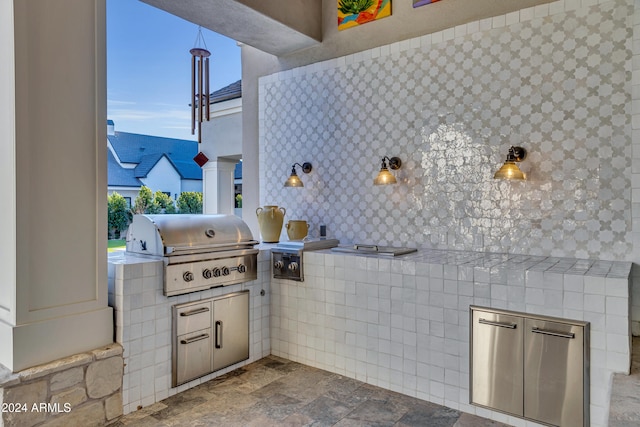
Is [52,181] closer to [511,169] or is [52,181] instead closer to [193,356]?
[193,356]

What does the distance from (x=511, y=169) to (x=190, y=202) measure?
145 inches

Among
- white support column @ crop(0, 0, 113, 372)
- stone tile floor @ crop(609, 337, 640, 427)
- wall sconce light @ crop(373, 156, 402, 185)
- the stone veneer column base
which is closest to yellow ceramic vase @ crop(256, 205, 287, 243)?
wall sconce light @ crop(373, 156, 402, 185)

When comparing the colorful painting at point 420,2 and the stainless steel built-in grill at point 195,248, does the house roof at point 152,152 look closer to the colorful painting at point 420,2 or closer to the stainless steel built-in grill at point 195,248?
the stainless steel built-in grill at point 195,248

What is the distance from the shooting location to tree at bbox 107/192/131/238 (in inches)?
142

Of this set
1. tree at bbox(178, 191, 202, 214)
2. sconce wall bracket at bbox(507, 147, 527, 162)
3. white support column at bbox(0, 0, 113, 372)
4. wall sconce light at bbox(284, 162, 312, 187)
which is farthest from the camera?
tree at bbox(178, 191, 202, 214)

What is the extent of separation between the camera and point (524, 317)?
2533mm

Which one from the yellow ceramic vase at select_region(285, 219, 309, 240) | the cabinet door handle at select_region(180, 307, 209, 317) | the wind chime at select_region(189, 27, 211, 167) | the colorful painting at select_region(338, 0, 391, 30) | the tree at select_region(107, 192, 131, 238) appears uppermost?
the colorful painting at select_region(338, 0, 391, 30)

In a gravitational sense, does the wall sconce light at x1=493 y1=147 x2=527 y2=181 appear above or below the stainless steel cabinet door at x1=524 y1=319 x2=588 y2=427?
above

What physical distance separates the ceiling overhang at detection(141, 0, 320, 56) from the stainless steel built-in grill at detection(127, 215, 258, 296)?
1798 mm

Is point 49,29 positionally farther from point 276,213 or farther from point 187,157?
point 187,157

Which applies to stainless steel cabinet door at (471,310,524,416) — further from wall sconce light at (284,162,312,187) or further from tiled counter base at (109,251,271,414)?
wall sconce light at (284,162,312,187)

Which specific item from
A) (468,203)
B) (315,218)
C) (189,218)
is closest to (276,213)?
(315,218)

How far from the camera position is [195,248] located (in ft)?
10.3

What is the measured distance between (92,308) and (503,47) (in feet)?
11.8
